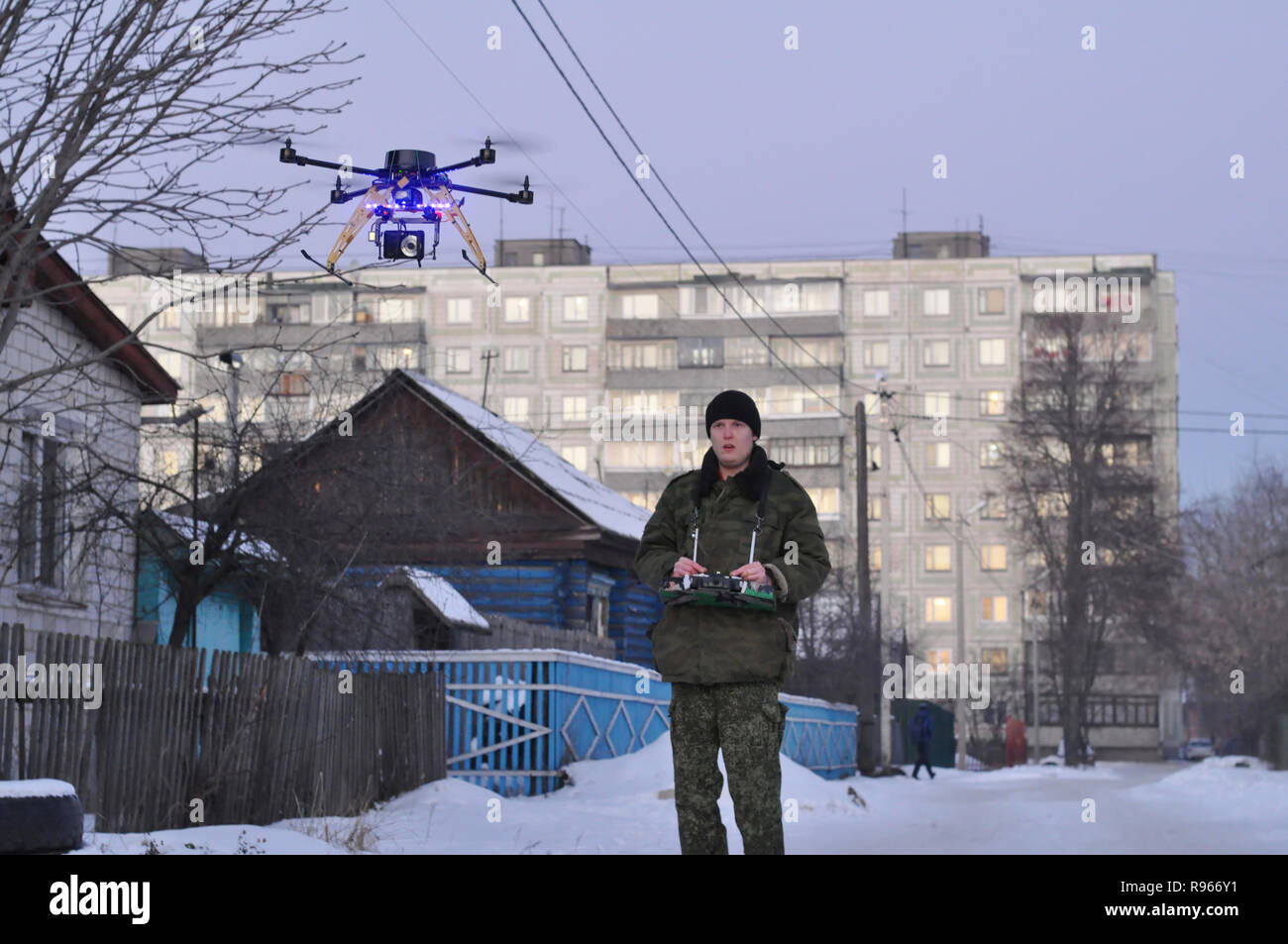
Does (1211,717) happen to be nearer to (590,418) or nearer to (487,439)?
(590,418)

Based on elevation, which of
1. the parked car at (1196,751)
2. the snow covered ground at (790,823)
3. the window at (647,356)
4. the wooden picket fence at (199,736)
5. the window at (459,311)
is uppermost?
the window at (459,311)

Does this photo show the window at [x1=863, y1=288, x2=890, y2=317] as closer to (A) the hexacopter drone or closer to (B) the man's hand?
(A) the hexacopter drone

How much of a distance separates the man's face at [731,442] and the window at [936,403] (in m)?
83.4

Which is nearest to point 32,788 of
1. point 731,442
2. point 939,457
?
point 731,442

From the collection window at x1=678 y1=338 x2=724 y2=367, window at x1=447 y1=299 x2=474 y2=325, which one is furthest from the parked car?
window at x1=447 y1=299 x2=474 y2=325

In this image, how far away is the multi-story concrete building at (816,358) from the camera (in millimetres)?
86312

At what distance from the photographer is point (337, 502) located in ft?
64.8

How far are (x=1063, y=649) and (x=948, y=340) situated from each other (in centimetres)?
3879

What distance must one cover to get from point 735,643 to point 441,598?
655 inches

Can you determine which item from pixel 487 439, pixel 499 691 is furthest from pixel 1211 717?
pixel 499 691

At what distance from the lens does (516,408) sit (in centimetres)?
9031

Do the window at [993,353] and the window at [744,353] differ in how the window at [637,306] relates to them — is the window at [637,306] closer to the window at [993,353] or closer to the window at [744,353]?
the window at [744,353]

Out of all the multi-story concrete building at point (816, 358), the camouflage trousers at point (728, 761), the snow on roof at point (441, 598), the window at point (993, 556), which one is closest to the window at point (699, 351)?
the multi-story concrete building at point (816, 358)

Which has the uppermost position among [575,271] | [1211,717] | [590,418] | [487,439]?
[575,271]
